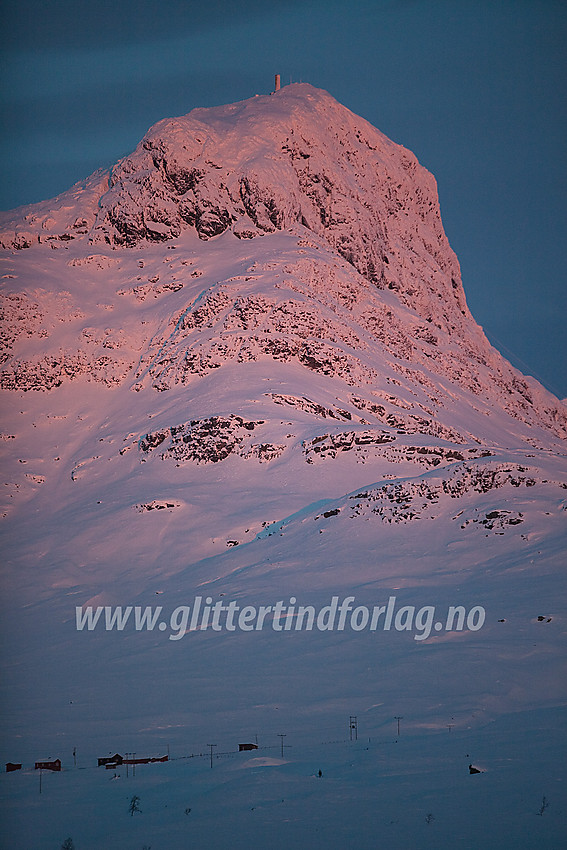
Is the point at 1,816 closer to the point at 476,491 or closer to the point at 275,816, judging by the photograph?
the point at 275,816

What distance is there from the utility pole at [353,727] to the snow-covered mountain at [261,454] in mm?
628

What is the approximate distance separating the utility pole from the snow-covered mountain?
2.06ft

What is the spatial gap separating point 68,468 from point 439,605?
6576 centimetres

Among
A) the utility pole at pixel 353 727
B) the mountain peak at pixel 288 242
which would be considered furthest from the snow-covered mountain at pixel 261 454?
the utility pole at pixel 353 727

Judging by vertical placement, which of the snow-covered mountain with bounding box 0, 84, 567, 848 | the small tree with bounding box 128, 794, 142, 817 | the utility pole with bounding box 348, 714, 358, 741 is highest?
the snow-covered mountain with bounding box 0, 84, 567, 848

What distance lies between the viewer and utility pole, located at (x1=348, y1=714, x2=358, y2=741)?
37.4m

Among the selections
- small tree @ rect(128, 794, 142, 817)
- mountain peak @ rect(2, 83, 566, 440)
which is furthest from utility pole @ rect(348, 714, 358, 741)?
mountain peak @ rect(2, 83, 566, 440)

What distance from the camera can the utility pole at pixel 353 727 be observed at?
37.4 meters

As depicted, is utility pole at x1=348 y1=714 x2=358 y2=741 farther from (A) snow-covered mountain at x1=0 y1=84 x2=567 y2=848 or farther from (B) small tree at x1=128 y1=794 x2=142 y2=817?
(B) small tree at x1=128 y1=794 x2=142 y2=817

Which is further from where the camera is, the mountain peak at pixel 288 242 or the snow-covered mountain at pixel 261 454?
the mountain peak at pixel 288 242

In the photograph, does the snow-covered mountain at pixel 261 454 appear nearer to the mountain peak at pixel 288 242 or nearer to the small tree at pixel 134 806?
the mountain peak at pixel 288 242

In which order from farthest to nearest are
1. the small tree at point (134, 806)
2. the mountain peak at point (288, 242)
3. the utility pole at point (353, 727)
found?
the mountain peak at point (288, 242) < the utility pole at point (353, 727) < the small tree at point (134, 806)

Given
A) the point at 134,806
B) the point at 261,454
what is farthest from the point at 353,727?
the point at 261,454

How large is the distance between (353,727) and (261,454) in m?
63.2
